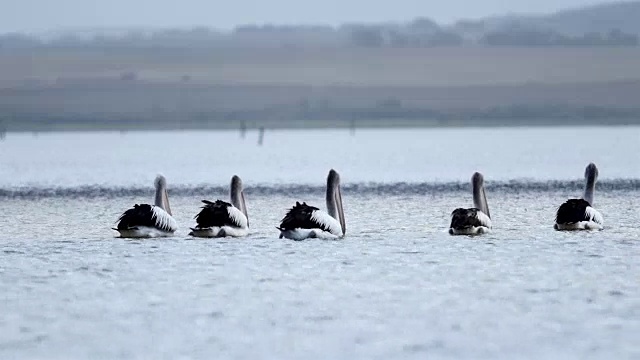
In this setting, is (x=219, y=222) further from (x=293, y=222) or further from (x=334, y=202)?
(x=334, y=202)

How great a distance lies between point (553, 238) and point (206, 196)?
1462cm

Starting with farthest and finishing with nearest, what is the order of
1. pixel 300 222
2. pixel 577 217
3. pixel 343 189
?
pixel 343 189 → pixel 577 217 → pixel 300 222

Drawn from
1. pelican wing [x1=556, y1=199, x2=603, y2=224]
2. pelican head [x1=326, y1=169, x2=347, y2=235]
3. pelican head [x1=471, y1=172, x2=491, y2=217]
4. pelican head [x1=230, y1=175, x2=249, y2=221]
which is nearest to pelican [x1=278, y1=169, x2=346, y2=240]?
pelican head [x1=326, y1=169, x2=347, y2=235]

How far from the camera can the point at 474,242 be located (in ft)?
54.6

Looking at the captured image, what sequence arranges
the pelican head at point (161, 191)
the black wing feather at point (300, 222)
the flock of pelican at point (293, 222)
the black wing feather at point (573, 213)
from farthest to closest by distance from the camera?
the pelican head at point (161, 191)
the black wing feather at point (573, 213)
the flock of pelican at point (293, 222)
the black wing feather at point (300, 222)

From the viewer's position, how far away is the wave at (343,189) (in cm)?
3058

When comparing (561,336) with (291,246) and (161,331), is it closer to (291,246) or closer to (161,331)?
(161,331)

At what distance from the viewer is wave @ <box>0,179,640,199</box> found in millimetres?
30578

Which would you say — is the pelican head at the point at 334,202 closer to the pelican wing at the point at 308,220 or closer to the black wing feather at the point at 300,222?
the pelican wing at the point at 308,220

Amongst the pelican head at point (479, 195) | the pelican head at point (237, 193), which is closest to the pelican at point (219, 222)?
the pelican head at point (237, 193)

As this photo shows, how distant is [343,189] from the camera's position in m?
32.6

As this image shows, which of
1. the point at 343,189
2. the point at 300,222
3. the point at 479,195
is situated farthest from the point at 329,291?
the point at 343,189

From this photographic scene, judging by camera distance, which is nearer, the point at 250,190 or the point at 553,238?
the point at 553,238

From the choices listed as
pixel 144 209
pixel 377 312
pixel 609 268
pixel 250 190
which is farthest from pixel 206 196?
pixel 377 312
